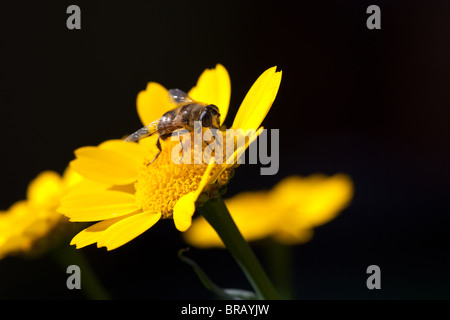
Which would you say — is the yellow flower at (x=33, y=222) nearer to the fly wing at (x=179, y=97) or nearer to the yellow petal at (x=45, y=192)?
the yellow petal at (x=45, y=192)

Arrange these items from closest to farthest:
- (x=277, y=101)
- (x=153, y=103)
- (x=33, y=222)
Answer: (x=153, y=103)
(x=33, y=222)
(x=277, y=101)

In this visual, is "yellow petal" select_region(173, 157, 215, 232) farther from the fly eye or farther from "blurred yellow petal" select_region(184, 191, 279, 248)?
"blurred yellow petal" select_region(184, 191, 279, 248)

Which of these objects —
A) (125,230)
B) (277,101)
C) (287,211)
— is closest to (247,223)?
(287,211)

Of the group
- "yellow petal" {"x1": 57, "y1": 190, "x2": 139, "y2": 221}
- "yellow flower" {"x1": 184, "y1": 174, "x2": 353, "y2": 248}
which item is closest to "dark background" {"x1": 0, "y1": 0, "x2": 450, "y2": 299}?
"yellow flower" {"x1": 184, "y1": 174, "x2": 353, "y2": 248}

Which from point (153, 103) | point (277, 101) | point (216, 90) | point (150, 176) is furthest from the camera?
point (277, 101)

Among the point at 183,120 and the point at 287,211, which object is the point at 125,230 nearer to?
the point at 183,120

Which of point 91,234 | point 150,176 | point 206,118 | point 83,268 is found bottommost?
point 83,268

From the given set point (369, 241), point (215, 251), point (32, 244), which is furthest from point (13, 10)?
point (369, 241)
